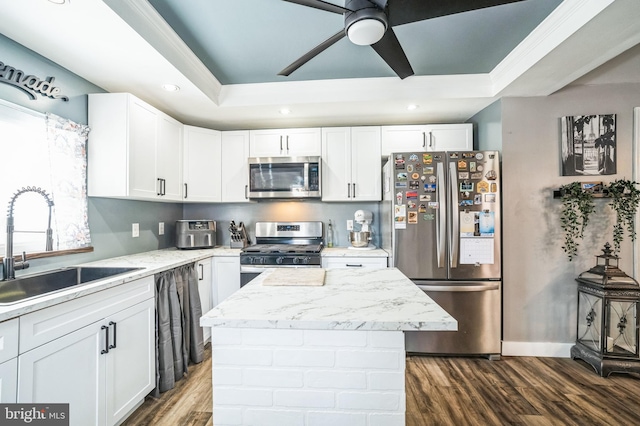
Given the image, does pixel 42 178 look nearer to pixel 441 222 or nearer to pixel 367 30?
pixel 367 30

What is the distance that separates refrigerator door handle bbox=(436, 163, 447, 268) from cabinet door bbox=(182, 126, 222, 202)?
89.2 inches

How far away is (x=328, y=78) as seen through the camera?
8.23 ft

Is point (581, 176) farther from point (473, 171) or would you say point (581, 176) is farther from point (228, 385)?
point (228, 385)

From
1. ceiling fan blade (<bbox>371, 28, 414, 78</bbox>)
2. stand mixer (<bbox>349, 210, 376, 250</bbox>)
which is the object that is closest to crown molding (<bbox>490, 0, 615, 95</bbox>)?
ceiling fan blade (<bbox>371, 28, 414, 78</bbox>)

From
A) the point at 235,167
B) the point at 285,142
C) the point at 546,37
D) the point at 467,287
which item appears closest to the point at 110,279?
the point at 235,167

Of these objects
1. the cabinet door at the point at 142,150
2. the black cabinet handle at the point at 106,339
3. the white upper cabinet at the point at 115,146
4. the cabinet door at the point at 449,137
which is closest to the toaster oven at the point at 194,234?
the cabinet door at the point at 142,150

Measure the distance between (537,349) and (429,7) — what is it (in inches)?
112

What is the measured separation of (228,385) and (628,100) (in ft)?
12.1

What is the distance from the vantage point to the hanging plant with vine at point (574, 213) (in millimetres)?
2275

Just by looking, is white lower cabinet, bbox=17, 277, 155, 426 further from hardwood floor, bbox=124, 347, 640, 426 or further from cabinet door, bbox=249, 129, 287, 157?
cabinet door, bbox=249, 129, 287, 157

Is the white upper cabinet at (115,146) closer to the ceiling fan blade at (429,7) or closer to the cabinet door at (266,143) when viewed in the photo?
the cabinet door at (266,143)

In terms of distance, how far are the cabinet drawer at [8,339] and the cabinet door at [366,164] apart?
2.55 metres

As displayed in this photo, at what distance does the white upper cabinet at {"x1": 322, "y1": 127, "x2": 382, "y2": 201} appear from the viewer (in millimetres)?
2986

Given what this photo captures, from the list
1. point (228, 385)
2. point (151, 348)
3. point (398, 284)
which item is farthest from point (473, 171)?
point (151, 348)
